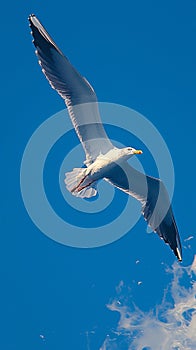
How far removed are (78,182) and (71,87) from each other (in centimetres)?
258

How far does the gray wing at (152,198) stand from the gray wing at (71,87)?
50.0 inches

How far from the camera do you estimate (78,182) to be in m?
20.8

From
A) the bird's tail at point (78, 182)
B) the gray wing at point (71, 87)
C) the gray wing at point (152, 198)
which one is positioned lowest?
the gray wing at point (152, 198)

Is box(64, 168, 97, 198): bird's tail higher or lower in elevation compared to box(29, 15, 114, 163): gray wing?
lower

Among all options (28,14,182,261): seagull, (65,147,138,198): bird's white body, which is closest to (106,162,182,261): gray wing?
(28,14,182,261): seagull

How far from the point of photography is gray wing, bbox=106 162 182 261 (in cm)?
2139

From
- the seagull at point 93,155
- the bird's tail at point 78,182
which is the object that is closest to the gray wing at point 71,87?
the seagull at point 93,155

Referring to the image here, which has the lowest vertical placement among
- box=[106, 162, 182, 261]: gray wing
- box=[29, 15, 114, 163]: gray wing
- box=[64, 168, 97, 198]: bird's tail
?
box=[106, 162, 182, 261]: gray wing

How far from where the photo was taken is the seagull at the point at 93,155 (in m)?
19.6

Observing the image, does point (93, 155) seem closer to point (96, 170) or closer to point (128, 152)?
point (96, 170)

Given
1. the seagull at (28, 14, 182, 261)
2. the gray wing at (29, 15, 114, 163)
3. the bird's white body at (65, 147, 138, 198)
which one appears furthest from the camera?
the bird's white body at (65, 147, 138, 198)

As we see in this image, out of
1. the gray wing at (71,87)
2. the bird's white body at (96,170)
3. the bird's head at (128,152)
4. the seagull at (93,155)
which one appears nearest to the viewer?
the gray wing at (71,87)

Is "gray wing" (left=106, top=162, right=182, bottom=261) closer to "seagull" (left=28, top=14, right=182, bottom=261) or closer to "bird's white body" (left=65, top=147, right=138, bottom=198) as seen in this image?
"seagull" (left=28, top=14, right=182, bottom=261)

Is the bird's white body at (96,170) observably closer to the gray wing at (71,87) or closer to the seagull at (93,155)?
the seagull at (93,155)
